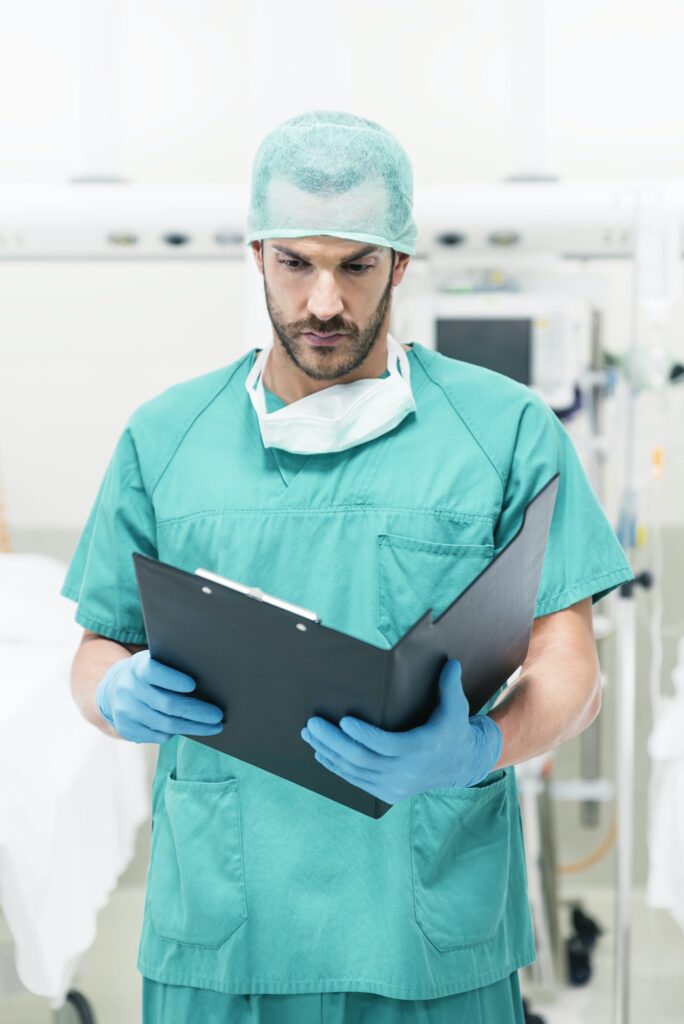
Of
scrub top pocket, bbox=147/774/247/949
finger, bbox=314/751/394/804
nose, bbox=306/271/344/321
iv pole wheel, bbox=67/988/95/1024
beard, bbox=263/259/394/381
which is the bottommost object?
iv pole wheel, bbox=67/988/95/1024

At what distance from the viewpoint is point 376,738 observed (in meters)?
1.08

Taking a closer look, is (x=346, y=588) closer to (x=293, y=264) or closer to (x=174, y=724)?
(x=174, y=724)

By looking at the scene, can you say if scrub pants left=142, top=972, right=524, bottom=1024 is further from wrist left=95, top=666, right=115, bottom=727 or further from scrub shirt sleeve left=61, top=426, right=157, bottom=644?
scrub shirt sleeve left=61, top=426, right=157, bottom=644

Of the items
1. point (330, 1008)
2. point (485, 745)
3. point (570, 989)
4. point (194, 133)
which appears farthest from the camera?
point (194, 133)

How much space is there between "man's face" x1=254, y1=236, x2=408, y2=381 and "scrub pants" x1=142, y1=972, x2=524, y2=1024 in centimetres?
67

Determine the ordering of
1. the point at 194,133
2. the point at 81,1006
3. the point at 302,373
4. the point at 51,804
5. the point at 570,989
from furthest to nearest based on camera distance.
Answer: the point at 194,133 < the point at 570,989 < the point at 81,1006 < the point at 51,804 < the point at 302,373

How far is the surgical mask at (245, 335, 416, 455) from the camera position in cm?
135

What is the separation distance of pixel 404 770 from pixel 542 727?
0.21 m

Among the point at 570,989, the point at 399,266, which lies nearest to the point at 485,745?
the point at 399,266

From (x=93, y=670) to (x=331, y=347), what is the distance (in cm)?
45

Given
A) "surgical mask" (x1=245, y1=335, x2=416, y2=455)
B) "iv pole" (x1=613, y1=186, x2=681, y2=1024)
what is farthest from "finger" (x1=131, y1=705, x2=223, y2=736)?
"iv pole" (x1=613, y1=186, x2=681, y2=1024)

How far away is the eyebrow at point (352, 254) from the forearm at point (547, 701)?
1.51 ft

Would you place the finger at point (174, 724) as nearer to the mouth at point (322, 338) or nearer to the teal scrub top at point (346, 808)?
the teal scrub top at point (346, 808)

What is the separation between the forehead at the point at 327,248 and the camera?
1.31 m
